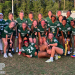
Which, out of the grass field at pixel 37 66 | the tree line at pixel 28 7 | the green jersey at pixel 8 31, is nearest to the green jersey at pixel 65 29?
the grass field at pixel 37 66

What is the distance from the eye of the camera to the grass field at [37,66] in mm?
3814

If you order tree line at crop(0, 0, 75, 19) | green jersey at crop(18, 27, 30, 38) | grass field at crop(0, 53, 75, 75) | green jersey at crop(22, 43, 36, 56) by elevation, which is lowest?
grass field at crop(0, 53, 75, 75)

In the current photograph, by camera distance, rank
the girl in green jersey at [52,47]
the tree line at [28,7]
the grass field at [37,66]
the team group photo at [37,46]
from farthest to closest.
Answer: the tree line at [28,7] < the girl in green jersey at [52,47] < the team group photo at [37,46] < the grass field at [37,66]

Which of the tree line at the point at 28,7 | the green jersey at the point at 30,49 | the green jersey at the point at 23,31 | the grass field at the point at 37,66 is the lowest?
the grass field at the point at 37,66

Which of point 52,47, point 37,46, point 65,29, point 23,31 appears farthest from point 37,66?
point 65,29

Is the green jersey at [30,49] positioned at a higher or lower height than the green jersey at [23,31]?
lower

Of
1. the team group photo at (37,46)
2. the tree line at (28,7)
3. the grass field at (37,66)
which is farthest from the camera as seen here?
the tree line at (28,7)

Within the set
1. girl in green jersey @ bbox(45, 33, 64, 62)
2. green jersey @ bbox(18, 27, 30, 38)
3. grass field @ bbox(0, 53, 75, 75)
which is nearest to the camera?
grass field @ bbox(0, 53, 75, 75)

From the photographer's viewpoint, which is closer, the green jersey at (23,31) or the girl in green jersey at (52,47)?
the girl in green jersey at (52,47)

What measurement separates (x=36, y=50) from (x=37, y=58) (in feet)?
1.08

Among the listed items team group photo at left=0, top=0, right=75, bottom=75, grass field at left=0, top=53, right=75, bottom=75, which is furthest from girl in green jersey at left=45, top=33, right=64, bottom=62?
grass field at left=0, top=53, right=75, bottom=75

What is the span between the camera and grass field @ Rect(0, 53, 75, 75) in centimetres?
381

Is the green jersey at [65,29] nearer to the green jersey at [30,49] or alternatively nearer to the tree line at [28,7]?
the green jersey at [30,49]

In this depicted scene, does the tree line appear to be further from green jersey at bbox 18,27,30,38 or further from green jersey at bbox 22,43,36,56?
green jersey at bbox 22,43,36,56
